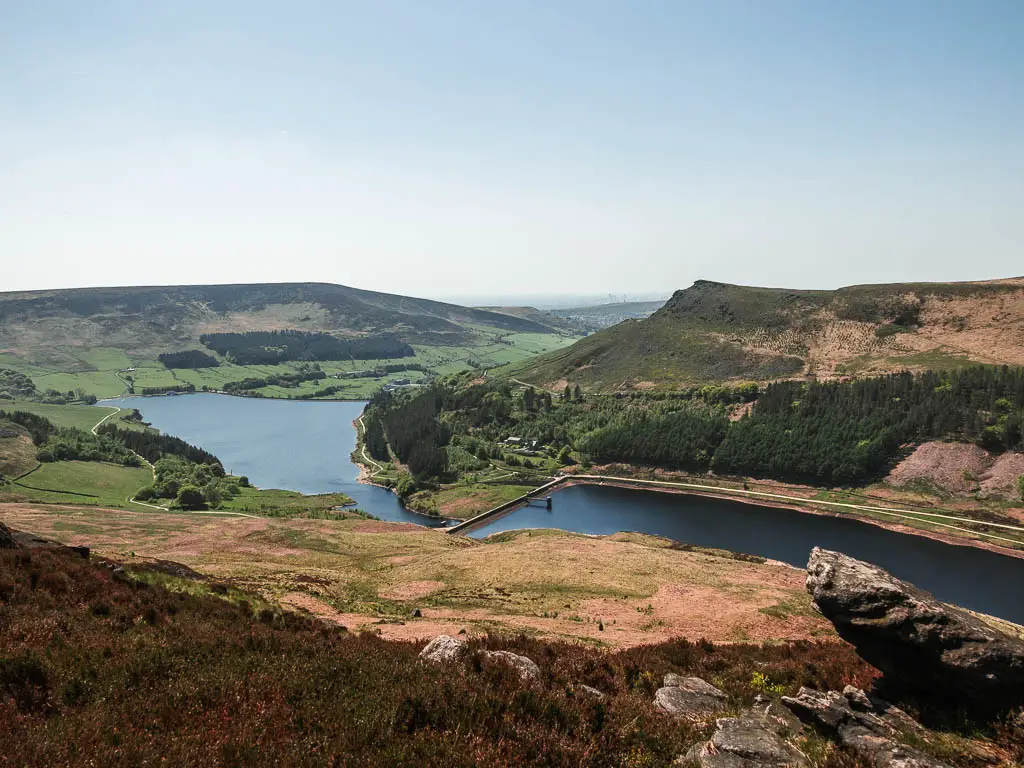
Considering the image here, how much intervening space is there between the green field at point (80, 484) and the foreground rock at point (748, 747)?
112 metres

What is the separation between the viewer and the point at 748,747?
12539 millimetres

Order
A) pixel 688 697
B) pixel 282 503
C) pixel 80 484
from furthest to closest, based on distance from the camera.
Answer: pixel 282 503, pixel 80 484, pixel 688 697

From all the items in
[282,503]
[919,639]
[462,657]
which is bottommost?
[282,503]

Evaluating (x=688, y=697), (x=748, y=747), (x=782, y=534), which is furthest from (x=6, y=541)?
(x=782, y=534)

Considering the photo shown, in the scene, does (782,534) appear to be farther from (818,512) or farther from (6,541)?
(6,541)

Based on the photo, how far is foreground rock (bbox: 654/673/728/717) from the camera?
16.2m

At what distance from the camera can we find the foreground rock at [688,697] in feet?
53.3

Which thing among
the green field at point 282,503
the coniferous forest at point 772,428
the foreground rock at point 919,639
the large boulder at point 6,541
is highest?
the foreground rock at point 919,639

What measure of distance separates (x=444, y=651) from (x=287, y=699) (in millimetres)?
7113

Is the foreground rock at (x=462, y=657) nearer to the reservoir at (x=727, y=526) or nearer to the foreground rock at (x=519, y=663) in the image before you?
the foreground rock at (x=519, y=663)

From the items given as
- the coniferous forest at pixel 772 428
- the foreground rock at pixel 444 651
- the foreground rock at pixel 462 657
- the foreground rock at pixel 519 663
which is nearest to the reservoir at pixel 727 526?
the coniferous forest at pixel 772 428

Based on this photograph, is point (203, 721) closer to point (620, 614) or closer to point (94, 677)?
→ point (94, 677)

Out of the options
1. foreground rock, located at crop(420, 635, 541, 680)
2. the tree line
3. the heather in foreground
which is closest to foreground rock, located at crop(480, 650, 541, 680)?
foreground rock, located at crop(420, 635, 541, 680)

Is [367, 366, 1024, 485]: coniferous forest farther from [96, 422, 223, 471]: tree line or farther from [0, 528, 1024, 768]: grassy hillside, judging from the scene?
[0, 528, 1024, 768]: grassy hillside
